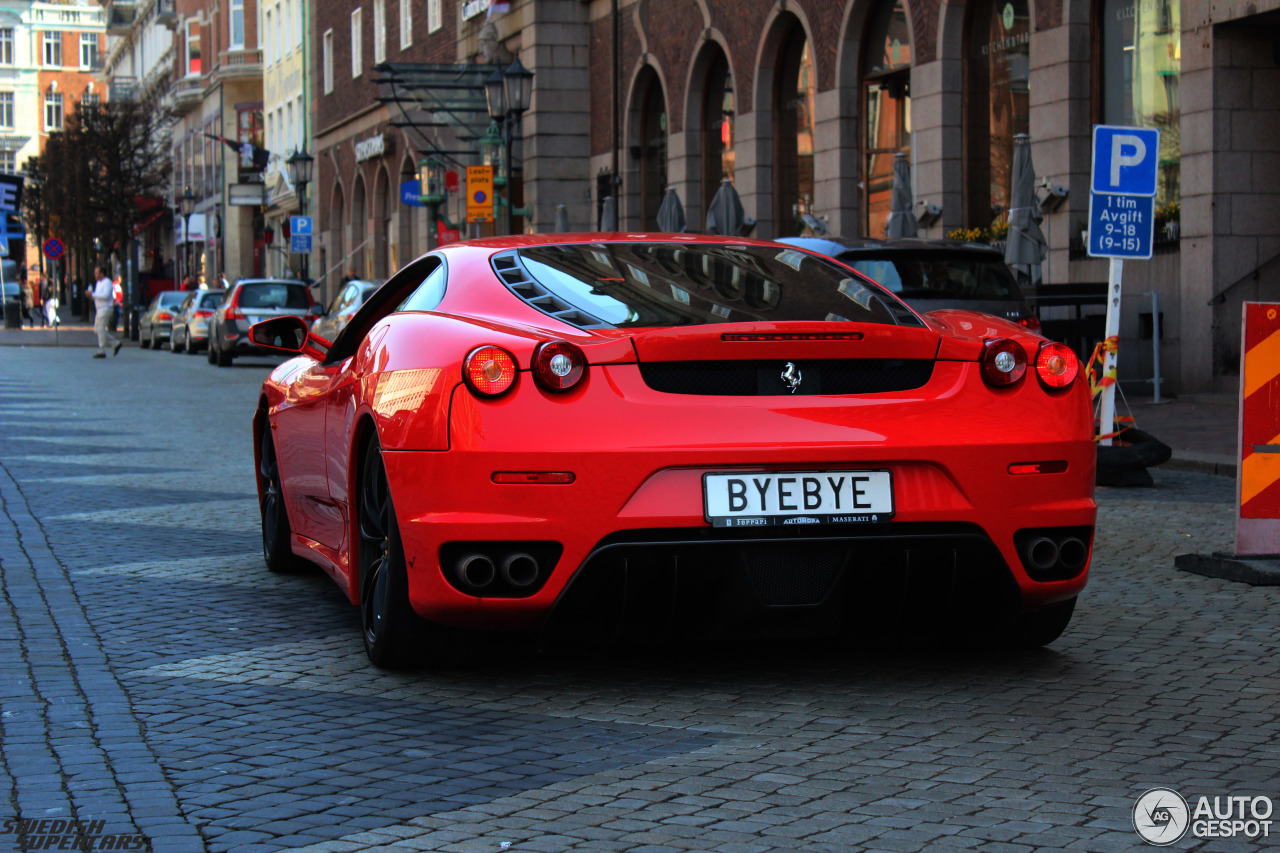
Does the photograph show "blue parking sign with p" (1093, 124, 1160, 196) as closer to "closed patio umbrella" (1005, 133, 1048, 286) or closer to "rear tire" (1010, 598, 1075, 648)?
"closed patio umbrella" (1005, 133, 1048, 286)

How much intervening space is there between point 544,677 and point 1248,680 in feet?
6.66

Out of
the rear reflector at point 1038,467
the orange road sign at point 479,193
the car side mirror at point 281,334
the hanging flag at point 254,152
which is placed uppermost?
the hanging flag at point 254,152

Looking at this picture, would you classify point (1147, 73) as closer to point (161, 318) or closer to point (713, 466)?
point (713, 466)

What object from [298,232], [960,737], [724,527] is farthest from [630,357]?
[298,232]

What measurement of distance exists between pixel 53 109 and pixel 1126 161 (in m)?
134

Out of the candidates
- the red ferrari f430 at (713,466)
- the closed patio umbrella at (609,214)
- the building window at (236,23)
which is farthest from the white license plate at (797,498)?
the building window at (236,23)

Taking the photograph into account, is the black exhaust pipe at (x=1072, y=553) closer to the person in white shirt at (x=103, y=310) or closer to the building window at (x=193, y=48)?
the person in white shirt at (x=103, y=310)

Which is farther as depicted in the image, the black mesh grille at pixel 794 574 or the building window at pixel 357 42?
the building window at pixel 357 42

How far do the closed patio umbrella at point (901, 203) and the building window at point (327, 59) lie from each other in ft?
125

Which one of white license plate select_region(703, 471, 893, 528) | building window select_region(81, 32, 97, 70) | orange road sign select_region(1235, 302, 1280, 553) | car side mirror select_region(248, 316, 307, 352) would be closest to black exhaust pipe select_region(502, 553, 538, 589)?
white license plate select_region(703, 471, 893, 528)

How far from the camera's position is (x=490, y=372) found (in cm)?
462

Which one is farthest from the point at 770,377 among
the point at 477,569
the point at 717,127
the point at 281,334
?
the point at 717,127

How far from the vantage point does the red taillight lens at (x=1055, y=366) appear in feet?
16.3

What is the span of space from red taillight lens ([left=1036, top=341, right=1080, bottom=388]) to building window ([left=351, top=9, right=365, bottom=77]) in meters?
50.7
